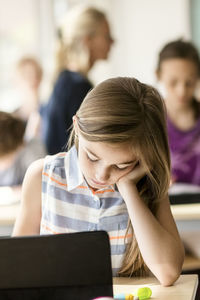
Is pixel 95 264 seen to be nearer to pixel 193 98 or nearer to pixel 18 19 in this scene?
pixel 193 98

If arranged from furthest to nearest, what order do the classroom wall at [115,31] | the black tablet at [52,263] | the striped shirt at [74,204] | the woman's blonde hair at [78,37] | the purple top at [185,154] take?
the classroom wall at [115,31] → the woman's blonde hair at [78,37] → the purple top at [185,154] → the striped shirt at [74,204] → the black tablet at [52,263]

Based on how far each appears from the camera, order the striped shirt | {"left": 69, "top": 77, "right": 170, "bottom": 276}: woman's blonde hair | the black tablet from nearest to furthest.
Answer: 1. the black tablet
2. {"left": 69, "top": 77, "right": 170, "bottom": 276}: woman's blonde hair
3. the striped shirt

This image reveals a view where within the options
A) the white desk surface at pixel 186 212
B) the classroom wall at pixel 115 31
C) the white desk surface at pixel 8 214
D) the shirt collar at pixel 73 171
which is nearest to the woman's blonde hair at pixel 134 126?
the shirt collar at pixel 73 171

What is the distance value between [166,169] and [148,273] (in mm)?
217

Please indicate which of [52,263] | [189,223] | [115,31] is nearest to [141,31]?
[115,31]

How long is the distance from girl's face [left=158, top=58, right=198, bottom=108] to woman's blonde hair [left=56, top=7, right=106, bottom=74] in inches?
13.9

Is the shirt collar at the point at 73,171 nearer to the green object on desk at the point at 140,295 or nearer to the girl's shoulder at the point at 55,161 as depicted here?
the girl's shoulder at the point at 55,161

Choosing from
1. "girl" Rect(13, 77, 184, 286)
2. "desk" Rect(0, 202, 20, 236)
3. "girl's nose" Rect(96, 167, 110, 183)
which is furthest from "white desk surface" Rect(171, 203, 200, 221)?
"girl's nose" Rect(96, 167, 110, 183)

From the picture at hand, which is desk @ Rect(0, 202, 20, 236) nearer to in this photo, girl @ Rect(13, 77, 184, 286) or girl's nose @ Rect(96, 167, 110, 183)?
girl @ Rect(13, 77, 184, 286)

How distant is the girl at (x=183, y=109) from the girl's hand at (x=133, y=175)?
4.17 feet

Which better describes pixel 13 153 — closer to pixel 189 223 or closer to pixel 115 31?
pixel 189 223

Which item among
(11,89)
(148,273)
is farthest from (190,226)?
(11,89)

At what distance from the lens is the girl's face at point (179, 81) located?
2.57 metres

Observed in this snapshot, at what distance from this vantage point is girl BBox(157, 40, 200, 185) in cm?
254
